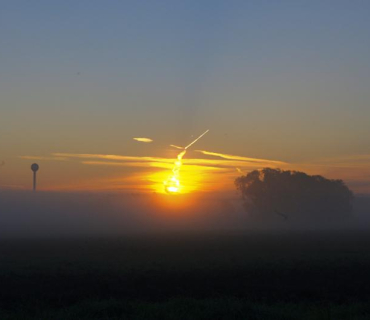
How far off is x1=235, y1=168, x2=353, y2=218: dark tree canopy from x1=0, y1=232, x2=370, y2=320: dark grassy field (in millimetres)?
102309

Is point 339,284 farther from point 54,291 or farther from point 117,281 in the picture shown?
point 54,291

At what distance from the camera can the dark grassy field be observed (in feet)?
65.5

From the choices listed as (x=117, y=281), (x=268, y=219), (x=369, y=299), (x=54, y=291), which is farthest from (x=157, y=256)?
(x=268, y=219)

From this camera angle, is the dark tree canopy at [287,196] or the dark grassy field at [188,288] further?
the dark tree canopy at [287,196]

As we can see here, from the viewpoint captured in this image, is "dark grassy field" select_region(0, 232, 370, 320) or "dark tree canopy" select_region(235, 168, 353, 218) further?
"dark tree canopy" select_region(235, 168, 353, 218)

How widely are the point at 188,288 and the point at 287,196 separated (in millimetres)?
118515

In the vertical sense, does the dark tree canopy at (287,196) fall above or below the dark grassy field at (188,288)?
above

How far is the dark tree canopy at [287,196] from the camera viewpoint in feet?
467

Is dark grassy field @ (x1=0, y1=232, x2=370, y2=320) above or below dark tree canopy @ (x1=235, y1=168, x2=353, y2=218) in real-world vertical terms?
below

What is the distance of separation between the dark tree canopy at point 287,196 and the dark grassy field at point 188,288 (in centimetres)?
10231

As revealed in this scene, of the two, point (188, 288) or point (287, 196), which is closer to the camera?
point (188, 288)

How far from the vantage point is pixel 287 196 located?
14288cm

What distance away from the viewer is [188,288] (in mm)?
26875

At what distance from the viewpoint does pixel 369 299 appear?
947 inches
